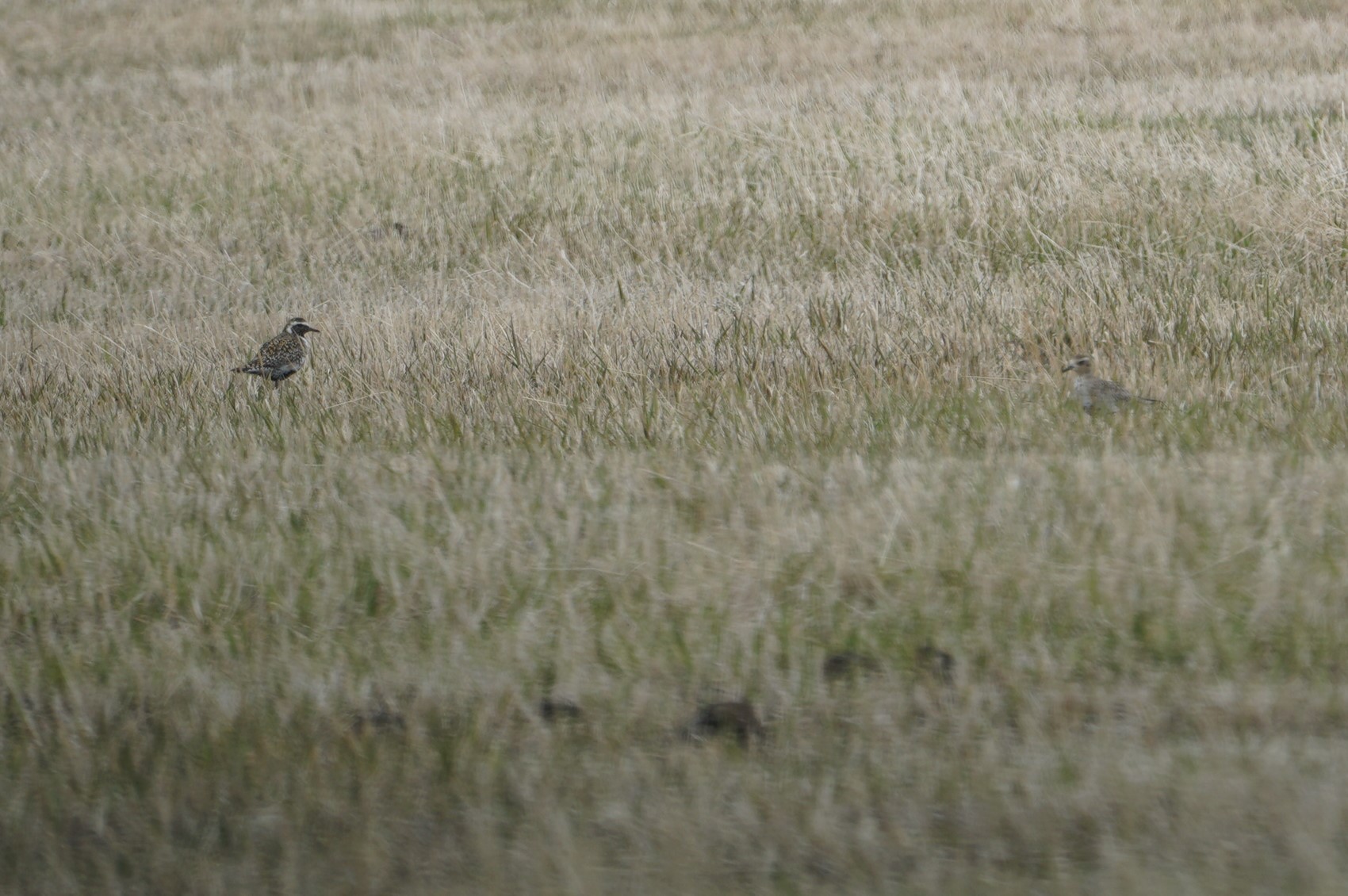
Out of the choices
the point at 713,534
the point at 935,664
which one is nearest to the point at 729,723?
the point at 935,664

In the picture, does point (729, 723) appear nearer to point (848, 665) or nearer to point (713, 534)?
point (848, 665)

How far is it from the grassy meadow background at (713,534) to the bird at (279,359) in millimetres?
103

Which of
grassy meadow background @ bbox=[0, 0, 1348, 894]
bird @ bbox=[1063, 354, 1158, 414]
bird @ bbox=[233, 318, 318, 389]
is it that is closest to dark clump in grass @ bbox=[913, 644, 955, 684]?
grassy meadow background @ bbox=[0, 0, 1348, 894]

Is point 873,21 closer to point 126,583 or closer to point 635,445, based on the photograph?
point 635,445

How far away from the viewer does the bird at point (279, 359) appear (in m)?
7.10

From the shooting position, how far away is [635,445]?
18.6ft

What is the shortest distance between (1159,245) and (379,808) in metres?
6.70

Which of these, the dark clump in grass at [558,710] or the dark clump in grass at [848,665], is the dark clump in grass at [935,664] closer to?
the dark clump in grass at [848,665]

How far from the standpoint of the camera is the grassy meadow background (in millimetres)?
3162

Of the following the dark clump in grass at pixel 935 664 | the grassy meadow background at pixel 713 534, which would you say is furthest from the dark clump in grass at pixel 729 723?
the dark clump in grass at pixel 935 664

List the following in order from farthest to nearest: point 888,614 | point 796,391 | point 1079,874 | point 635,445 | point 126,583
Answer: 1. point 796,391
2. point 635,445
3. point 126,583
4. point 888,614
5. point 1079,874

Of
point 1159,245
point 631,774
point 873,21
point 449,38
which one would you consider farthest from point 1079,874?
point 449,38

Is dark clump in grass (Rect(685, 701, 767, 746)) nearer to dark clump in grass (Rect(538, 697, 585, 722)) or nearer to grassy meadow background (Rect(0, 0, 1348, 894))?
grassy meadow background (Rect(0, 0, 1348, 894))

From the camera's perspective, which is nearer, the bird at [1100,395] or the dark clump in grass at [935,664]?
the dark clump in grass at [935,664]
